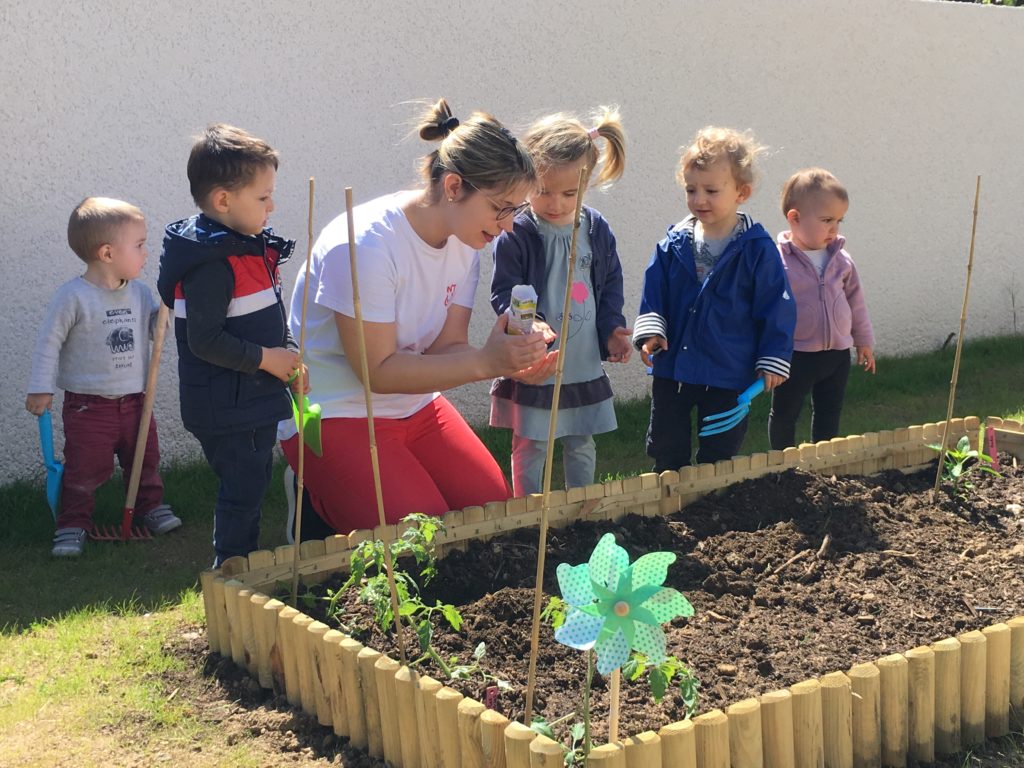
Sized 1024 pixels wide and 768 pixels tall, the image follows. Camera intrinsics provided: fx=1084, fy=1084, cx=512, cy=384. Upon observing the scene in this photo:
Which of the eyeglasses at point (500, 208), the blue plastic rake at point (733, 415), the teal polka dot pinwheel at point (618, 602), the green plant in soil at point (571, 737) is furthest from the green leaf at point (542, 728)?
the blue plastic rake at point (733, 415)

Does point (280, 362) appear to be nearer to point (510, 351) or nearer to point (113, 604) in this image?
point (510, 351)

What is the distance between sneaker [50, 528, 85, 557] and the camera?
415 centimetres

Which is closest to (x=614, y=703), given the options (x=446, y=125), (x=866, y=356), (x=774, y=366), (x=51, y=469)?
(x=446, y=125)

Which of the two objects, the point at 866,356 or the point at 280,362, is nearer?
the point at 280,362

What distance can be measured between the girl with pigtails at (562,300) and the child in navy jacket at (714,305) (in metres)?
0.20

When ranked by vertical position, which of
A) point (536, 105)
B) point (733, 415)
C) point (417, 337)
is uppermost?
point (536, 105)

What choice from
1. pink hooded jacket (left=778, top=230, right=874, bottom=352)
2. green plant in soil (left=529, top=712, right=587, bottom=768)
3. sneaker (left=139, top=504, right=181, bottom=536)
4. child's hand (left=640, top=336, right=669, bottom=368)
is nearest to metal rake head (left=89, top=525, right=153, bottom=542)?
sneaker (left=139, top=504, right=181, bottom=536)

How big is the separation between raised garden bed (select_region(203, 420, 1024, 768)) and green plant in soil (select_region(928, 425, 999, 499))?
0.26ft

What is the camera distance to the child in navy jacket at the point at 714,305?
4109 mm

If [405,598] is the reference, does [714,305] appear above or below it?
above

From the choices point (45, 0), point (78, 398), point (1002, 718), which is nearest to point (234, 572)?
point (78, 398)

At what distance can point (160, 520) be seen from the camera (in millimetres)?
4480

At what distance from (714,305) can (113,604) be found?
7.93 ft

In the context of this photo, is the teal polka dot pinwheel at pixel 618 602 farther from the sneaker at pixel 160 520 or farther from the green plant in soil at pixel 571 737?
the sneaker at pixel 160 520
